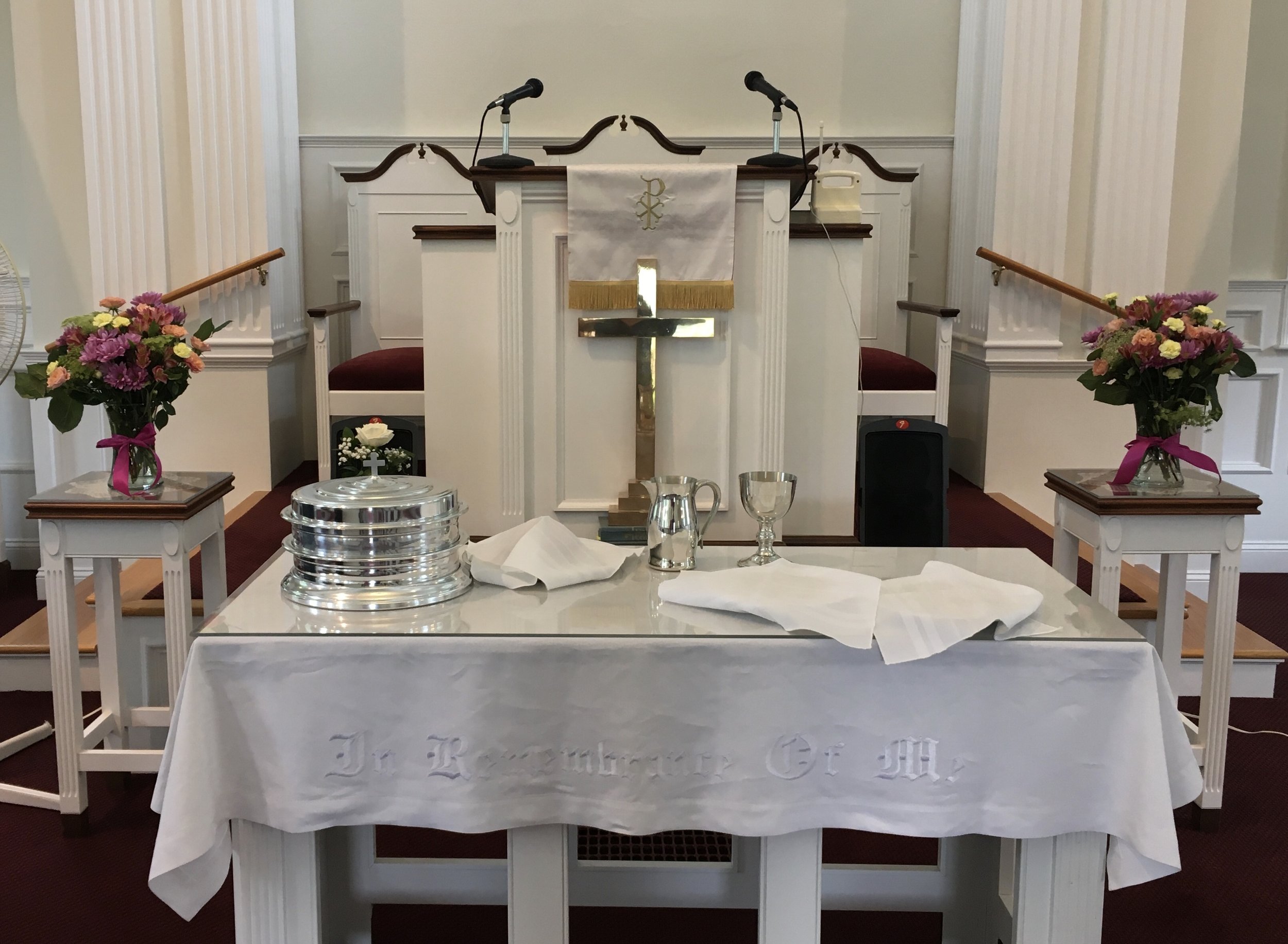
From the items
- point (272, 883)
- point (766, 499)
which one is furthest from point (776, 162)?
point (272, 883)

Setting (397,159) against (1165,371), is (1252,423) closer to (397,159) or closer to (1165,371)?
(1165,371)

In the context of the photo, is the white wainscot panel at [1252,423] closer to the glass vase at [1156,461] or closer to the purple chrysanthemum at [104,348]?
the glass vase at [1156,461]

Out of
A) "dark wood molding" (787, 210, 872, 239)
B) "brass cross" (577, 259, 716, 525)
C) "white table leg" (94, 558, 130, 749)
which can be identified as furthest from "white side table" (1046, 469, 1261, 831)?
"white table leg" (94, 558, 130, 749)

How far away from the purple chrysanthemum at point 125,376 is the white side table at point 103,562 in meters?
0.27

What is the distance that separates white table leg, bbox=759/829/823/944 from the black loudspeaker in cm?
220

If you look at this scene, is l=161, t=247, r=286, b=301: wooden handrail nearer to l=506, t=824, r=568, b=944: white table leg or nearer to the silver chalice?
the silver chalice

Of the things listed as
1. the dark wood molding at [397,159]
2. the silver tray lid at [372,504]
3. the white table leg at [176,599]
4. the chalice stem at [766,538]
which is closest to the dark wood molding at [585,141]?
the dark wood molding at [397,159]

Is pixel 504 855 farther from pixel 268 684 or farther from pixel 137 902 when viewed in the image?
pixel 268 684

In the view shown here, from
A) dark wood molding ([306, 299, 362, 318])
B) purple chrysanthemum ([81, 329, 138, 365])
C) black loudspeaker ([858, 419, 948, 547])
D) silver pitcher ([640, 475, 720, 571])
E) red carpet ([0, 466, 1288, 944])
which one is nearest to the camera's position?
silver pitcher ([640, 475, 720, 571])

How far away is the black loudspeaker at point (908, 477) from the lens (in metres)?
4.03

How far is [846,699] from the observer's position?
1829mm

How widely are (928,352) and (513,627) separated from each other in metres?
4.36

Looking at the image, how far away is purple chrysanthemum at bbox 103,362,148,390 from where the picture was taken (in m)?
2.85

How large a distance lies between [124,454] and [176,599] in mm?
380
